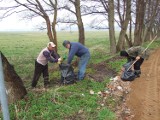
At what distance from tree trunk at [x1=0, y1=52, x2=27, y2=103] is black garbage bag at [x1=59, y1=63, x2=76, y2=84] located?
227 centimetres

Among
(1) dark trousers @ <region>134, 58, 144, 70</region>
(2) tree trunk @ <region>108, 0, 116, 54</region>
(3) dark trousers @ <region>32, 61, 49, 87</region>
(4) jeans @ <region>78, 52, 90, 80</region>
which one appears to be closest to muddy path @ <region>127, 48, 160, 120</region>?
(1) dark trousers @ <region>134, 58, 144, 70</region>

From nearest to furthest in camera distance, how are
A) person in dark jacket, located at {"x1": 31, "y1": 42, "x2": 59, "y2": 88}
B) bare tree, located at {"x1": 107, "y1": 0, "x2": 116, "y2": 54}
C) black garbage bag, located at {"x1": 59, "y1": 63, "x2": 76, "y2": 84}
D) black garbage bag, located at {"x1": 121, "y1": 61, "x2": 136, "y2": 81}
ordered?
person in dark jacket, located at {"x1": 31, "y1": 42, "x2": 59, "y2": 88}
black garbage bag, located at {"x1": 59, "y1": 63, "x2": 76, "y2": 84}
black garbage bag, located at {"x1": 121, "y1": 61, "x2": 136, "y2": 81}
bare tree, located at {"x1": 107, "y1": 0, "x2": 116, "y2": 54}

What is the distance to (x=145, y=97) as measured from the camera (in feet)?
29.4

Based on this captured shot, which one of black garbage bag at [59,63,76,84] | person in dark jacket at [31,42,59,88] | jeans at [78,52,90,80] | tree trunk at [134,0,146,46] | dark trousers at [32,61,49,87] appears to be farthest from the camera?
tree trunk at [134,0,146,46]

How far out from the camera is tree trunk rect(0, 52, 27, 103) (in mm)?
7523

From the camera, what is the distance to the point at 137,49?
11039 millimetres

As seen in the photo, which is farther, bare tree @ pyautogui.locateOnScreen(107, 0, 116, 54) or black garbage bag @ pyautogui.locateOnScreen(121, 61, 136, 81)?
bare tree @ pyautogui.locateOnScreen(107, 0, 116, 54)

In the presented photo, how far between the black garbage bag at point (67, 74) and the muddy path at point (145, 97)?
2099 mm

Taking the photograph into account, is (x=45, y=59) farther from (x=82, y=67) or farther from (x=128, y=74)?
(x=128, y=74)

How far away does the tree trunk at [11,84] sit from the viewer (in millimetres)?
7523

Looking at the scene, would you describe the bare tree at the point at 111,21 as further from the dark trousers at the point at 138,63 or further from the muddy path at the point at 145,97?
the dark trousers at the point at 138,63

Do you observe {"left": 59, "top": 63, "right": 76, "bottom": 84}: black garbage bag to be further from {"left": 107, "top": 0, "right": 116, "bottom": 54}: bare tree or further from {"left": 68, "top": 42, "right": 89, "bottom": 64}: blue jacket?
{"left": 107, "top": 0, "right": 116, "bottom": 54}: bare tree

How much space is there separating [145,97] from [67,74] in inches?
108

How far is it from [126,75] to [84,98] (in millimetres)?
3164
